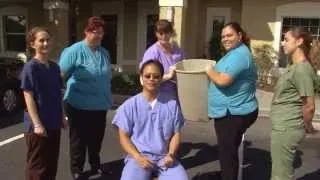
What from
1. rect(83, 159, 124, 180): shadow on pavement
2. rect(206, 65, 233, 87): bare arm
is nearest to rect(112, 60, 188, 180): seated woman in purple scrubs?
rect(206, 65, 233, 87): bare arm

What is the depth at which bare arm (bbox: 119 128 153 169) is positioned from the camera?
378 centimetres

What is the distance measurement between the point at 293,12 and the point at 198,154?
8077 mm

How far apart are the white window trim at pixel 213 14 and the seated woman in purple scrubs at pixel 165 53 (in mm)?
9659

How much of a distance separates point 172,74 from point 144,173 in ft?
4.14

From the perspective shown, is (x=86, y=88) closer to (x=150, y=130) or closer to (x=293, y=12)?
(x=150, y=130)

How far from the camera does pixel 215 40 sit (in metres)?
14.3

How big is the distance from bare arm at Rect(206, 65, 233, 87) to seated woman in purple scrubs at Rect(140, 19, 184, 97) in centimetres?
Answer: 47

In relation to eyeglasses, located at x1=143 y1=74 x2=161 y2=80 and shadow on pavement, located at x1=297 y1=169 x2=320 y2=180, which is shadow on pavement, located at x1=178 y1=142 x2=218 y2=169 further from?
eyeglasses, located at x1=143 y1=74 x2=161 y2=80

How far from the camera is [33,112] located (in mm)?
4137

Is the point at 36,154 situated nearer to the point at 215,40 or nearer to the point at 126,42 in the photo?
the point at 215,40

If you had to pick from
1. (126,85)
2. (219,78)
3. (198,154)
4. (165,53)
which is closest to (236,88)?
(219,78)

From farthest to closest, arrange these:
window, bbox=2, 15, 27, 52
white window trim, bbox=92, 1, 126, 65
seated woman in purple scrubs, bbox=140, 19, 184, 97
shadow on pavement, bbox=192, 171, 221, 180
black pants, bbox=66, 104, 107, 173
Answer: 1. window, bbox=2, 15, 27, 52
2. white window trim, bbox=92, 1, 126, 65
3. shadow on pavement, bbox=192, 171, 221, 180
4. black pants, bbox=66, 104, 107, 173
5. seated woman in purple scrubs, bbox=140, 19, 184, 97

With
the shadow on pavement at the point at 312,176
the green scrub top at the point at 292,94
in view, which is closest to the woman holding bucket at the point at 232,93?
the green scrub top at the point at 292,94

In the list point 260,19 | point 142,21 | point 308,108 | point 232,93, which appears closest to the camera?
point 308,108
